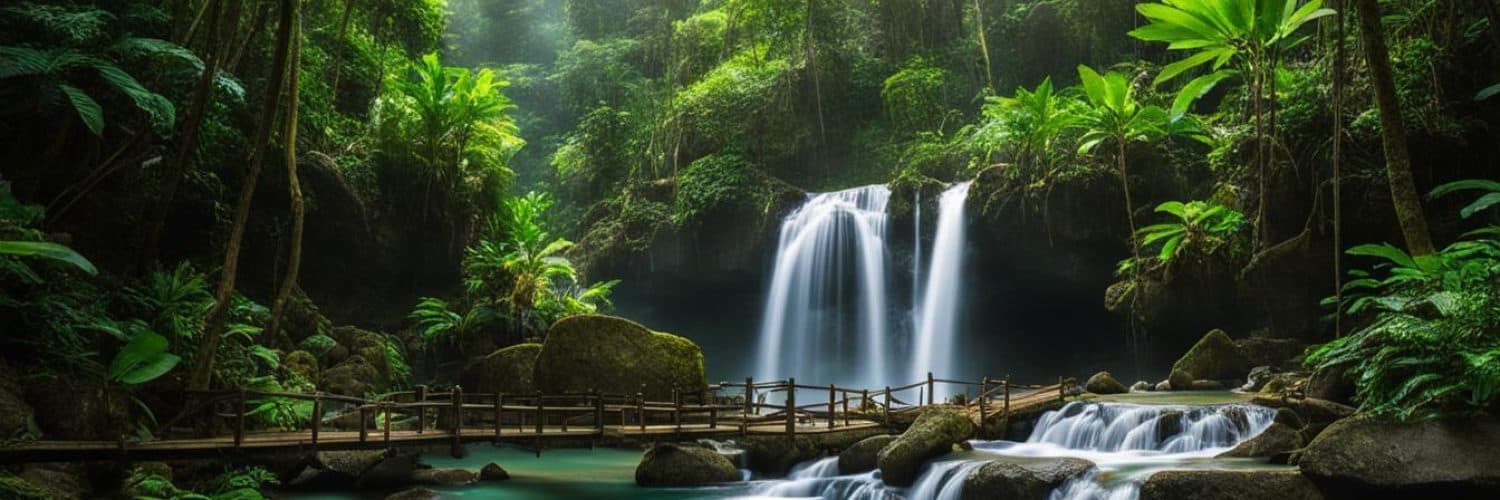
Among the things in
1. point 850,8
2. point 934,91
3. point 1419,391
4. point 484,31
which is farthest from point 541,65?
A: point 1419,391

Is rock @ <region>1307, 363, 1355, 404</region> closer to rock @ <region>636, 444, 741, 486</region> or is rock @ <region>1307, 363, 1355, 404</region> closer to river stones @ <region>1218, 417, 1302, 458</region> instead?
river stones @ <region>1218, 417, 1302, 458</region>

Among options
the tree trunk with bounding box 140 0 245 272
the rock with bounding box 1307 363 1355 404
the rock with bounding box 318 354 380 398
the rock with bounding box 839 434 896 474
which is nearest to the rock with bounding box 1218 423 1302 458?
the rock with bounding box 1307 363 1355 404

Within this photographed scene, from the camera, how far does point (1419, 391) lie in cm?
985

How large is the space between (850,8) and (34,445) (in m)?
26.2

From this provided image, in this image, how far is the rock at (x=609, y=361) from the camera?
16531 mm

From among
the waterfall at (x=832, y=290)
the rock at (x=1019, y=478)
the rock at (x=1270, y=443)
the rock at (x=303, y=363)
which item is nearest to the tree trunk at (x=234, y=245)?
the rock at (x=303, y=363)

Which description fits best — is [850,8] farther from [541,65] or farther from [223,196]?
[223,196]

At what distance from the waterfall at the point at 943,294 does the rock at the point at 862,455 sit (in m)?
9.60

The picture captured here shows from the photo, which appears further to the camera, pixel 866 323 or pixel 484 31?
pixel 484 31

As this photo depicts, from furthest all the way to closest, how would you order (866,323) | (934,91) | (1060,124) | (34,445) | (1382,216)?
(934,91), (866,323), (1060,124), (1382,216), (34,445)

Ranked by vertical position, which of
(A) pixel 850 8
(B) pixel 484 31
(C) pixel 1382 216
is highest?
(B) pixel 484 31

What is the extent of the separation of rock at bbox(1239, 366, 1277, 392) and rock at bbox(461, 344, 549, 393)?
12.7m

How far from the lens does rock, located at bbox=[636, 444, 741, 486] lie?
14031 mm

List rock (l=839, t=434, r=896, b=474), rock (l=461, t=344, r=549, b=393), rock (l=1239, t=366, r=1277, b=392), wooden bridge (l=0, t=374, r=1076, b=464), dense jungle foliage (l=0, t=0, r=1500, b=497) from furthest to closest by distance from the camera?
rock (l=461, t=344, r=549, b=393) → rock (l=1239, t=366, r=1277, b=392) → rock (l=839, t=434, r=896, b=474) → dense jungle foliage (l=0, t=0, r=1500, b=497) → wooden bridge (l=0, t=374, r=1076, b=464)
